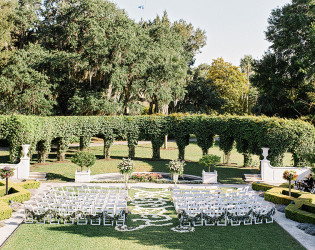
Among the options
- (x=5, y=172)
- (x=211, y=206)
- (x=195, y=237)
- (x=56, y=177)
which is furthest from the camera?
(x=56, y=177)

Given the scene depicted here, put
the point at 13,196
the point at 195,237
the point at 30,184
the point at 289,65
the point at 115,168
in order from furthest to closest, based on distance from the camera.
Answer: the point at 289,65 → the point at 115,168 → the point at 30,184 → the point at 13,196 → the point at 195,237

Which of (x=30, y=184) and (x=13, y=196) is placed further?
(x=30, y=184)

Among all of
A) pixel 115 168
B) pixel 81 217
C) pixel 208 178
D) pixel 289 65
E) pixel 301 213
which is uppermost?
pixel 289 65

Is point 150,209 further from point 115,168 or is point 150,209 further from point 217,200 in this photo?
point 115,168

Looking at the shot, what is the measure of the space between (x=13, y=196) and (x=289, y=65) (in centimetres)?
3405

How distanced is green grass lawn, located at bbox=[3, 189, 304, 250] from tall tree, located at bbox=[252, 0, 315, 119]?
2635cm

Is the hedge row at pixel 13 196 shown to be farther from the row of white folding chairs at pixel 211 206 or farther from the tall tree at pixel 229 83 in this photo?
the tall tree at pixel 229 83

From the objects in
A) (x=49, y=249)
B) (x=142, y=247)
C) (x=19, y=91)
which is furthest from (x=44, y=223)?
(x=19, y=91)

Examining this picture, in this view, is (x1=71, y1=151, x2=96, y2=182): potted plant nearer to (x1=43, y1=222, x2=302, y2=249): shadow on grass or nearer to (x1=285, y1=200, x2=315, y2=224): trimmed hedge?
(x1=43, y1=222, x2=302, y2=249): shadow on grass

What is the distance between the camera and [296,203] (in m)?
16.1

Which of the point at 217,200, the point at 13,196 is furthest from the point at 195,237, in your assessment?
the point at 13,196

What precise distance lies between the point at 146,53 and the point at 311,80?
19278 mm

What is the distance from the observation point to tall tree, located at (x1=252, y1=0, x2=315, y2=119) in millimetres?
35469

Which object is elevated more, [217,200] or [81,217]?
[217,200]
